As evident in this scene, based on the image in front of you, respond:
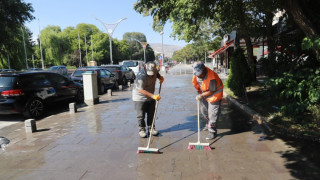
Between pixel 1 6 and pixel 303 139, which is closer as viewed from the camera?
pixel 303 139

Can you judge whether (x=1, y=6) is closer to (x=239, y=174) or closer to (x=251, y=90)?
(x=251, y=90)

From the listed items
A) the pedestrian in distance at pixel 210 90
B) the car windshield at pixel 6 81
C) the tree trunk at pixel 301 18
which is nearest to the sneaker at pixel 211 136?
the pedestrian in distance at pixel 210 90

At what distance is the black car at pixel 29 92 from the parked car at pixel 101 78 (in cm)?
368

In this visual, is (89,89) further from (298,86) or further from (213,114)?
(298,86)

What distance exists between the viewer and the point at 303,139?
16.1 feet

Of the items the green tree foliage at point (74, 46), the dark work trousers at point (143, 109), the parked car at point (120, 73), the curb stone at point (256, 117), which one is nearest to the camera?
the dark work trousers at point (143, 109)

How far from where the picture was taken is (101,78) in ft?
45.0

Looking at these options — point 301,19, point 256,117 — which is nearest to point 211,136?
point 256,117

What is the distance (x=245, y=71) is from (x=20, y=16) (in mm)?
23735

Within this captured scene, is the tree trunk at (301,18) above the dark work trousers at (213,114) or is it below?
above

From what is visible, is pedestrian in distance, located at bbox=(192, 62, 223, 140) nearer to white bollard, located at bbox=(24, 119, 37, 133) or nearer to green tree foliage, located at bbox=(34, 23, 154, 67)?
white bollard, located at bbox=(24, 119, 37, 133)

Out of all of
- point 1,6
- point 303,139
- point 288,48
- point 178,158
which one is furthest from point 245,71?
point 1,6

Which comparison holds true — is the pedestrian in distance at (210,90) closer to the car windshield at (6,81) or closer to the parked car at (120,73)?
the car windshield at (6,81)

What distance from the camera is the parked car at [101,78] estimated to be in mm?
13117
